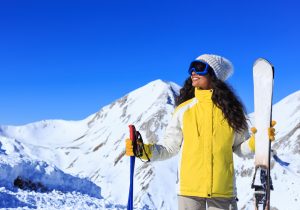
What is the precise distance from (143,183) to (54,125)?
272ft

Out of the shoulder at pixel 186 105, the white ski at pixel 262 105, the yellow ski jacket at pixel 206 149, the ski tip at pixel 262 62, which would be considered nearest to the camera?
the yellow ski jacket at pixel 206 149

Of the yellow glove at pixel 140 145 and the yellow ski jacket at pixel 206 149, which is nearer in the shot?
the yellow ski jacket at pixel 206 149

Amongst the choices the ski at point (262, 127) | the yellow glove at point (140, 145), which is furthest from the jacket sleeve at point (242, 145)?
the yellow glove at point (140, 145)

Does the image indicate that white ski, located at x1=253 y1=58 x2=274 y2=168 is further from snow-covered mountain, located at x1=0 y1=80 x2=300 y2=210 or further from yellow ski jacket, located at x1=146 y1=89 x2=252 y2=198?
snow-covered mountain, located at x1=0 y1=80 x2=300 y2=210

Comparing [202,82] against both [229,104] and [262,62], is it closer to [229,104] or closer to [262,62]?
[229,104]

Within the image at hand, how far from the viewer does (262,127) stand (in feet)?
15.8

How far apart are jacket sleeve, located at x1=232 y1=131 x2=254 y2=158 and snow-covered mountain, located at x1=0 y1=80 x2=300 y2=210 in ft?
25.5

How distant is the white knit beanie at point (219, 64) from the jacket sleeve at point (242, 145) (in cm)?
68

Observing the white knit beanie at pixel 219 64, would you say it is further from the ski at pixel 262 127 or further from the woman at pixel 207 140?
the ski at pixel 262 127

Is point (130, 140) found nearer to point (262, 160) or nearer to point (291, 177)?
point (262, 160)

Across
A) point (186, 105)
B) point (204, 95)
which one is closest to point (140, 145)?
point (186, 105)

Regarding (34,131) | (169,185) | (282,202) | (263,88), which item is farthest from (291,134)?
(263,88)

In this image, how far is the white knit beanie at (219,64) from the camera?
16.6ft

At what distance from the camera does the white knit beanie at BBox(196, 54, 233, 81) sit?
16.6 feet
